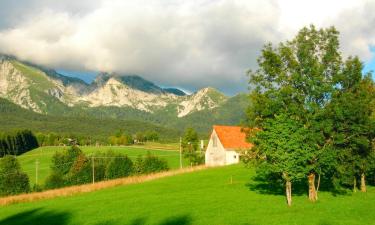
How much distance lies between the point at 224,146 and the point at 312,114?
175 feet

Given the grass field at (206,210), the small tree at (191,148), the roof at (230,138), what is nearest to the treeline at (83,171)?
the small tree at (191,148)

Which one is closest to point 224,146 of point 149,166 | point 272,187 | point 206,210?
point 149,166

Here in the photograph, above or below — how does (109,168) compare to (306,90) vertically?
below

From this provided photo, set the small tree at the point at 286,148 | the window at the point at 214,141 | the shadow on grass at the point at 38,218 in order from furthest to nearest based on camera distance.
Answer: the window at the point at 214,141, the small tree at the point at 286,148, the shadow on grass at the point at 38,218

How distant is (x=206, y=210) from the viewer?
35250 mm

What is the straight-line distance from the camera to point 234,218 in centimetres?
3091

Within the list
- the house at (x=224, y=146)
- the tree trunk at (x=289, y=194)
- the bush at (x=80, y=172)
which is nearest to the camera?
the tree trunk at (x=289, y=194)

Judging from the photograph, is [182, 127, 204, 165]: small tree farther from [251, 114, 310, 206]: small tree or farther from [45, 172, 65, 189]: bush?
[251, 114, 310, 206]: small tree

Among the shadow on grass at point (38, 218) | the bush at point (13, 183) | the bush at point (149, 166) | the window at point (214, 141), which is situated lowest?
the bush at point (13, 183)

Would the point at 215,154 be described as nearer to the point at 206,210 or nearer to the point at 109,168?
the point at 109,168

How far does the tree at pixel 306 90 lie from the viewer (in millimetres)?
37531

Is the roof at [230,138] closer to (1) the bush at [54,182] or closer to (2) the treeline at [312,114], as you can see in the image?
(1) the bush at [54,182]

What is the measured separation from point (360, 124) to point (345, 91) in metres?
3.37

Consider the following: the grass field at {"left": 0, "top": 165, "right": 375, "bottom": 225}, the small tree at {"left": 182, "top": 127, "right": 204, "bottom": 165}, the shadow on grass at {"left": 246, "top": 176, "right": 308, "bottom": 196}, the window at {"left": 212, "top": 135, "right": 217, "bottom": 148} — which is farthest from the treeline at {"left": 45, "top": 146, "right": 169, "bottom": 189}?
the shadow on grass at {"left": 246, "top": 176, "right": 308, "bottom": 196}
